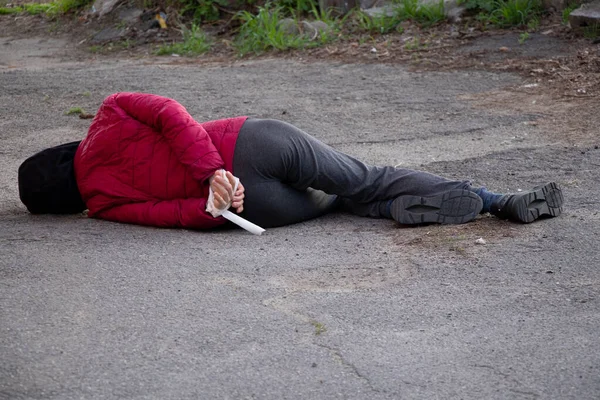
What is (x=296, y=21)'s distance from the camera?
1103 cm

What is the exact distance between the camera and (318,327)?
3.30m

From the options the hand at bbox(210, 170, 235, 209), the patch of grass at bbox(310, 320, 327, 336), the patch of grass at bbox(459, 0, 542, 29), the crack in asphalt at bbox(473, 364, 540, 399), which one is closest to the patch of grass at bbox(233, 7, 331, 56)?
the patch of grass at bbox(459, 0, 542, 29)

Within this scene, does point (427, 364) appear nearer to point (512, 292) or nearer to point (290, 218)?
point (512, 292)

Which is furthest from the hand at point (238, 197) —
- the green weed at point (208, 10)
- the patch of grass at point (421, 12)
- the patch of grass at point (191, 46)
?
the green weed at point (208, 10)

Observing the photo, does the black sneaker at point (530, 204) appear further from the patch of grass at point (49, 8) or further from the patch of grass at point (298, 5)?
the patch of grass at point (49, 8)

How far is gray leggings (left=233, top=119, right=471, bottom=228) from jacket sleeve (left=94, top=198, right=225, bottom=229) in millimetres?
217

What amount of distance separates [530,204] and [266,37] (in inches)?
266

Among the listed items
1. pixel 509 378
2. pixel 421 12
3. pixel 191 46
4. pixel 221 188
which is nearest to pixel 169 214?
pixel 221 188

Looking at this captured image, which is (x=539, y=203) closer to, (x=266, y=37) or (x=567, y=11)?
(x=567, y=11)

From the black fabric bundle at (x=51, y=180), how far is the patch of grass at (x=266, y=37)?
19.7 ft

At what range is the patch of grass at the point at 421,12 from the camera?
10.5m

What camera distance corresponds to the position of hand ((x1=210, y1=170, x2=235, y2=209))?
4238mm

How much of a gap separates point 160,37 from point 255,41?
1.73 meters

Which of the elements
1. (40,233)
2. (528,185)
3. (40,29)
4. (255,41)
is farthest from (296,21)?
(40,233)
